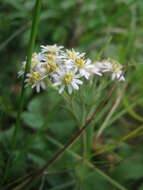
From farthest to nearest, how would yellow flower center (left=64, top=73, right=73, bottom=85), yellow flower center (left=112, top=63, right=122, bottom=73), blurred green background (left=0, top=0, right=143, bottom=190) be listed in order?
1. blurred green background (left=0, top=0, right=143, bottom=190)
2. yellow flower center (left=112, top=63, right=122, bottom=73)
3. yellow flower center (left=64, top=73, right=73, bottom=85)

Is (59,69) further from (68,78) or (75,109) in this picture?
(75,109)

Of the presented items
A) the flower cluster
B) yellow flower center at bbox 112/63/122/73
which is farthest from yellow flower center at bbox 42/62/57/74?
yellow flower center at bbox 112/63/122/73

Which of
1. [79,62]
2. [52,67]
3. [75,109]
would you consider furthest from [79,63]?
[75,109]

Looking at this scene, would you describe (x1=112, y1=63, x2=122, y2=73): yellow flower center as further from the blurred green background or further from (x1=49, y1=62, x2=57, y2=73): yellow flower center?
(x1=49, y1=62, x2=57, y2=73): yellow flower center

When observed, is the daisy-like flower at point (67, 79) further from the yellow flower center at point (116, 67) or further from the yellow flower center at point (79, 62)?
the yellow flower center at point (116, 67)

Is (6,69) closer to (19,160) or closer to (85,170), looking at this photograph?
(19,160)

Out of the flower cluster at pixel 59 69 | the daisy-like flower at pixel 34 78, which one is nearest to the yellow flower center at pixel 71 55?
the flower cluster at pixel 59 69
